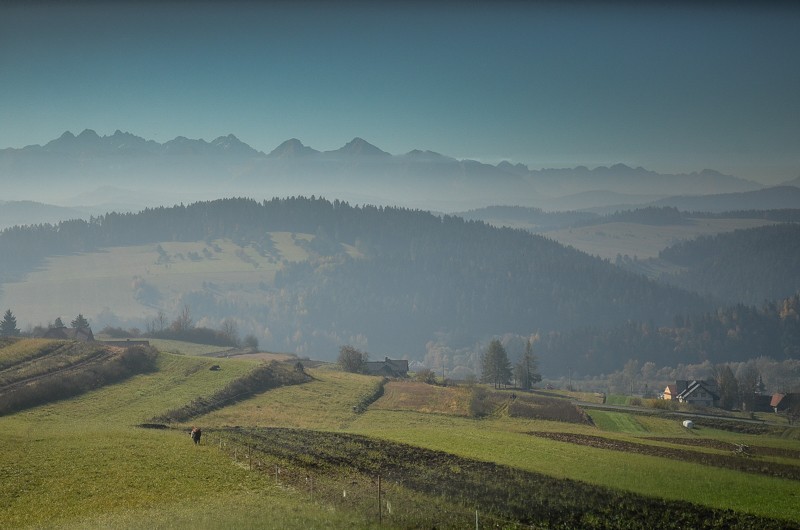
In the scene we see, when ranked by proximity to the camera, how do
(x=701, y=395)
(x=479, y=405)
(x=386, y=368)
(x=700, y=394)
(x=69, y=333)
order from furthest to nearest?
(x=386, y=368) < (x=69, y=333) < (x=700, y=394) < (x=701, y=395) < (x=479, y=405)

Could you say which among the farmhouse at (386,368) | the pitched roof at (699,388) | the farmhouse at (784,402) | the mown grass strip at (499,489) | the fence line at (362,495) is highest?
the fence line at (362,495)

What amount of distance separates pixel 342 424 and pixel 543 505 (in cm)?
3181

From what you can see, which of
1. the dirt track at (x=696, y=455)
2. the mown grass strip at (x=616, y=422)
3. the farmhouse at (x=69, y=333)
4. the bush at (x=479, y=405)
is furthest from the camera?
the farmhouse at (x=69, y=333)

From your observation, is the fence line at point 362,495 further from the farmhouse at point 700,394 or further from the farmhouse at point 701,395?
the farmhouse at point 701,395

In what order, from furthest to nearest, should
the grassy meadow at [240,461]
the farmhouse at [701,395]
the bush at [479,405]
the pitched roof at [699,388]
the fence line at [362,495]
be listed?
the pitched roof at [699,388], the farmhouse at [701,395], the bush at [479,405], the grassy meadow at [240,461], the fence line at [362,495]

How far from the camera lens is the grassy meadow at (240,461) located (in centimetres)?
2564

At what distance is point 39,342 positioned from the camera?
75.3 meters

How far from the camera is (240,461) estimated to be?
117 feet

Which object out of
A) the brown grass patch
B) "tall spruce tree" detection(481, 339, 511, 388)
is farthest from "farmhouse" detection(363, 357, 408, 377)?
the brown grass patch

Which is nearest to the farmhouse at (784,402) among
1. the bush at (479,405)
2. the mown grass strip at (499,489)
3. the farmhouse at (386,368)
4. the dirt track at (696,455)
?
the bush at (479,405)

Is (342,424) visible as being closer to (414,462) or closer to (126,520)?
(414,462)

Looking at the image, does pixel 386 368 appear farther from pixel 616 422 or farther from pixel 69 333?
pixel 616 422

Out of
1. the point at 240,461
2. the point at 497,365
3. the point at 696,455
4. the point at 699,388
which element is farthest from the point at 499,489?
the point at 699,388

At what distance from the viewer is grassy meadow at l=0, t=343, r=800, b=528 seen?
25641 millimetres
